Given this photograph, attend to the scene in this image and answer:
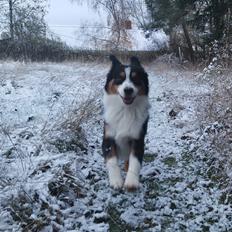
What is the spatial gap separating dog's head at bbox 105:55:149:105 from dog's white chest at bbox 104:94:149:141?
99mm

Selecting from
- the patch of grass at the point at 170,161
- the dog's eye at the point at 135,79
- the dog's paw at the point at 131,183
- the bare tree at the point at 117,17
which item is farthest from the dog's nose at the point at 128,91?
the bare tree at the point at 117,17

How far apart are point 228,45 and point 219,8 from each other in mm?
13884

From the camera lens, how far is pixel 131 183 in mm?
3943

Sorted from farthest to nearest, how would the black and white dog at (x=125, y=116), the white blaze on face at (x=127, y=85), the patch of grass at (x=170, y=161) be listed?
the patch of grass at (x=170, y=161), the black and white dog at (x=125, y=116), the white blaze on face at (x=127, y=85)

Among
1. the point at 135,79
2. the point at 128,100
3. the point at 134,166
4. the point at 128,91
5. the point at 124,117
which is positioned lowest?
the point at 134,166

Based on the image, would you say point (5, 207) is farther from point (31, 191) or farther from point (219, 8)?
point (219, 8)

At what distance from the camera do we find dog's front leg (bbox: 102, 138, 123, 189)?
402cm

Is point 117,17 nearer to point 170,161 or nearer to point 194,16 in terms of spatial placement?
point 194,16

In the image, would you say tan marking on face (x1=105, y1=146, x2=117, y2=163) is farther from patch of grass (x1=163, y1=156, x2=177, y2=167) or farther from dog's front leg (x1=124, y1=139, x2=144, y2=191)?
patch of grass (x1=163, y1=156, x2=177, y2=167)

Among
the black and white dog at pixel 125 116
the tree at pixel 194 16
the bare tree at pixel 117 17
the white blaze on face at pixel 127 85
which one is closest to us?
the white blaze on face at pixel 127 85

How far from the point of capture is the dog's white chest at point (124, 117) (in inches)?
170

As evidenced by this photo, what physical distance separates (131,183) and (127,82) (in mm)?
1059

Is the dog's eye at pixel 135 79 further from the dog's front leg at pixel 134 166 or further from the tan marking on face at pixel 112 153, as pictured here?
the tan marking on face at pixel 112 153

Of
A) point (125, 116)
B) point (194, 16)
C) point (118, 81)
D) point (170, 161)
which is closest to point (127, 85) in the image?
point (118, 81)
